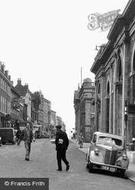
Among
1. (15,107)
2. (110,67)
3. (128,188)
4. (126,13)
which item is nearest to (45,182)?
(128,188)

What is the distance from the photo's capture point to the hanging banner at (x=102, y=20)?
54312 millimetres

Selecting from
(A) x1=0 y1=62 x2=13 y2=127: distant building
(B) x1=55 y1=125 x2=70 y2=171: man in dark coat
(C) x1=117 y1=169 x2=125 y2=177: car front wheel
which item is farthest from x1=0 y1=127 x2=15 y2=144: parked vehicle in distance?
(B) x1=55 y1=125 x2=70 y2=171: man in dark coat

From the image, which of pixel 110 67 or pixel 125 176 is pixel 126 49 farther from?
pixel 125 176

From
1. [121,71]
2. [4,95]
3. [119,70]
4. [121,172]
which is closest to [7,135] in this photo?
[119,70]

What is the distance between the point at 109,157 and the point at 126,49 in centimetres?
2274

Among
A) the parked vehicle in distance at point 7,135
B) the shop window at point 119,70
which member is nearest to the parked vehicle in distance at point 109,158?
the shop window at point 119,70

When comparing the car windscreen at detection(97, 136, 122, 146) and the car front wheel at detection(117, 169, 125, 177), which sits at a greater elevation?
the car windscreen at detection(97, 136, 122, 146)

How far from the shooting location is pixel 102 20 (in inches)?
2170

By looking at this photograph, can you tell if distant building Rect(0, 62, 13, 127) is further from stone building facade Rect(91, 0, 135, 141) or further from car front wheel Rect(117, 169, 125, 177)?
car front wheel Rect(117, 169, 125, 177)

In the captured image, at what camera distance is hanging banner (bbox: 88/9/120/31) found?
178ft

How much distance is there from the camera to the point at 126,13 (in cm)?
3725

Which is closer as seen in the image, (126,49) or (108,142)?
Result: (108,142)

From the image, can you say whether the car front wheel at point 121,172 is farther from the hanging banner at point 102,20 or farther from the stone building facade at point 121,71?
the hanging banner at point 102,20

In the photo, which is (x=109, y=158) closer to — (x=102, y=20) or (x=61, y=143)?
(x=61, y=143)
